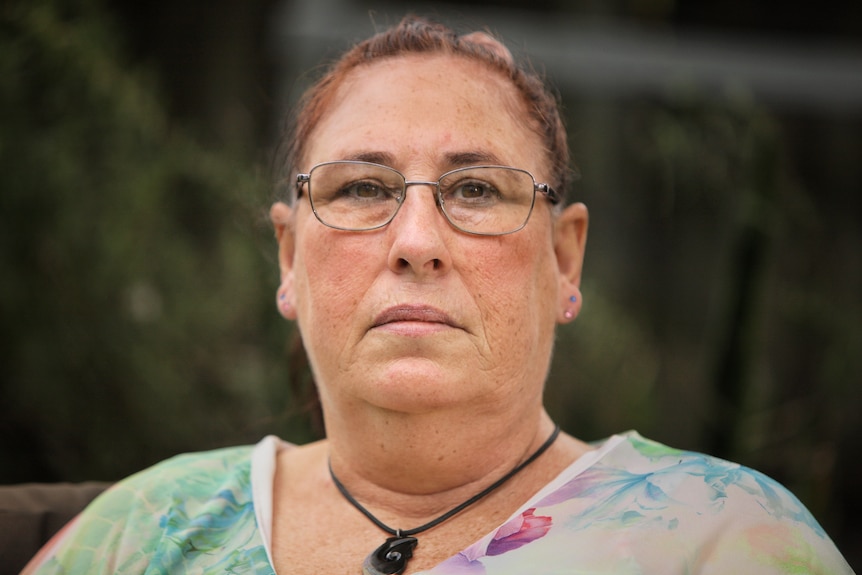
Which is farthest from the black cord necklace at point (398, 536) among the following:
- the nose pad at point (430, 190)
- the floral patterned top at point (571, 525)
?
the nose pad at point (430, 190)

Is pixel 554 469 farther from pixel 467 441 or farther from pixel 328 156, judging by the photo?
pixel 328 156

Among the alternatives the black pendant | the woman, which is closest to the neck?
the woman

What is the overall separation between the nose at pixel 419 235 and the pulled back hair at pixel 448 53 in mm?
377

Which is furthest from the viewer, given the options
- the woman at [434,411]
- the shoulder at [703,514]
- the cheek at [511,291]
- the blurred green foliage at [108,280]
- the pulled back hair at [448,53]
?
the blurred green foliage at [108,280]

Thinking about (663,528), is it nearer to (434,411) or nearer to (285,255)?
(434,411)

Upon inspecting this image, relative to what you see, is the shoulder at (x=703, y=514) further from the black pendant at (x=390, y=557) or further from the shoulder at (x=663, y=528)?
the black pendant at (x=390, y=557)

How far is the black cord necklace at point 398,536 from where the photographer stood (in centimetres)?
162

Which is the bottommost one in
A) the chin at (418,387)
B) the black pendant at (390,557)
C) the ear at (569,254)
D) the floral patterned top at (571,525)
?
the black pendant at (390,557)

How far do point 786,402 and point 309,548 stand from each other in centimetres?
301

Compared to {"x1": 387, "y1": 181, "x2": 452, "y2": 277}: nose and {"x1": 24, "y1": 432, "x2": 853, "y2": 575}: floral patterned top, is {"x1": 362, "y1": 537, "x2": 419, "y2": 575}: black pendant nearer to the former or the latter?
{"x1": 24, "y1": 432, "x2": 853, "y2": 575}: floral patterned top

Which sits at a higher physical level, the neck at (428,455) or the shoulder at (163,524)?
the neck at (428,455)

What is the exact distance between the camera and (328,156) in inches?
72.4

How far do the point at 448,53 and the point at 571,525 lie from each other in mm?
1098

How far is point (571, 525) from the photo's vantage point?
154cm
